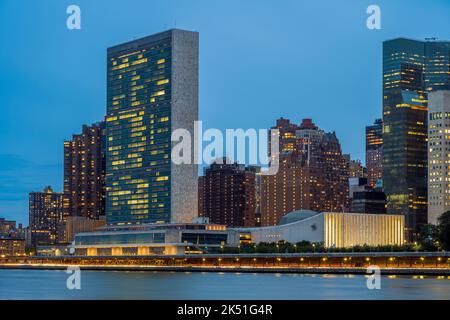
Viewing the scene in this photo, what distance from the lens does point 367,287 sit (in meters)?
120

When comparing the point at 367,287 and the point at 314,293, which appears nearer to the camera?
the point at 314,293

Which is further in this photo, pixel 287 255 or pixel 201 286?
pixel 287 255

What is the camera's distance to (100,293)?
11081 centimetres
